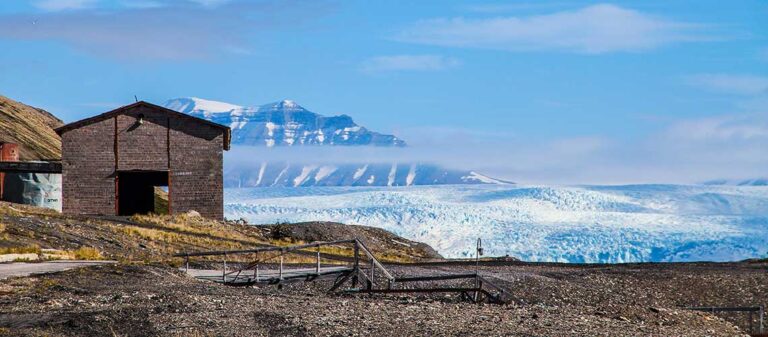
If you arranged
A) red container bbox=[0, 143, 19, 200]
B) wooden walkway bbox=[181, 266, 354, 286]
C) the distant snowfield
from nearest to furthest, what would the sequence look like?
wooden walkway bbox=[181, 266, 354, 286]
the distant snowfield
red container bbox=[0, 143, 19, 200]

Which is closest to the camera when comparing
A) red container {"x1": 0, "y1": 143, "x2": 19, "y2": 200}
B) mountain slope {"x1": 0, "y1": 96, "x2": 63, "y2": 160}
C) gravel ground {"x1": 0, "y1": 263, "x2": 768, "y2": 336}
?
gravel ground {"x1": 0, "y1": 263, "x2": 768, "y2": 336}

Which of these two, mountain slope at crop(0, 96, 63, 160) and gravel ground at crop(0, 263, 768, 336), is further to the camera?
mountain slope at crop(0, 96, 63, 160)

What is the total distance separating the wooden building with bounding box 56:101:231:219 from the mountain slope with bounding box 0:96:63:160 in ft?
128

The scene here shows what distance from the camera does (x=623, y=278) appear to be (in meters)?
40.2

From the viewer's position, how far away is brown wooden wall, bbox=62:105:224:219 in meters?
56.9

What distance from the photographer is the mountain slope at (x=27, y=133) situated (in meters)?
102

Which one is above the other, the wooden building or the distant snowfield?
the wooden building

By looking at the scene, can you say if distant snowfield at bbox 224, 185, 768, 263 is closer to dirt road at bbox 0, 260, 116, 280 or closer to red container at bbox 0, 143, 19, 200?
red container at bbox 0, 143, 19, 200

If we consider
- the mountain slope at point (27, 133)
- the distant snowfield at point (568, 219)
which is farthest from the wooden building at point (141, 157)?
the mountain slope at point (27, 133)

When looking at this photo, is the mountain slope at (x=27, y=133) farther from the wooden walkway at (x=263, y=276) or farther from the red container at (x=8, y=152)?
the wooden walkway at (x=263, y=276)

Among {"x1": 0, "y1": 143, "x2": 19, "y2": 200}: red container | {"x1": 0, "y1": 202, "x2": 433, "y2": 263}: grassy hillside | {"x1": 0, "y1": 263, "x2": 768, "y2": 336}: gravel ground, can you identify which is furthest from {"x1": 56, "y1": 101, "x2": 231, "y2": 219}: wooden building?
{"x1": 0, "y1": 263, "x2": 768, "y2": 336}: gravel ground

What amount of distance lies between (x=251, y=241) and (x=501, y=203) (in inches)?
1790

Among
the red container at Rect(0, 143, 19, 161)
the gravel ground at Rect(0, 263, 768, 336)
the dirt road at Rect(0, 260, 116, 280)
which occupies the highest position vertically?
the red container at Rect(0, 143, 19, 161)

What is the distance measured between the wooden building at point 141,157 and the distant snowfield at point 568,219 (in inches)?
899
